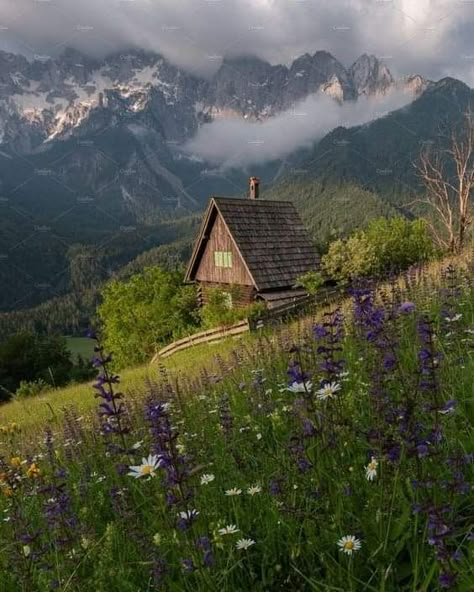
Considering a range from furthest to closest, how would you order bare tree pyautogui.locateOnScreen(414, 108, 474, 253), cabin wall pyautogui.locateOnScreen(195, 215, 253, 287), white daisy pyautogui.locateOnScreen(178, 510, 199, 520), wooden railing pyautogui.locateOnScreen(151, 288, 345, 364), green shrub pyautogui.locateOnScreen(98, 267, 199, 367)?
green shrub pyautogui.locateOnScreen(98, 267, 199, 367)
cabin wall pyautogui.locateOnScreen(195, 215, 253, 287)
bare tree pyautogui.locateOnScreen(414, 108, 474, 253)
wooden railing pyautogui.locateOnScreen(151, 288, 345, 364)
white daisy pyautogui.locateOnScreen(178, 510, 199, 520)

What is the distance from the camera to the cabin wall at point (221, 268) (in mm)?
34403

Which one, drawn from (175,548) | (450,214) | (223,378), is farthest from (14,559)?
(450,214)

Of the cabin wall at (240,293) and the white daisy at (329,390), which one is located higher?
the white daisy at (329,390)

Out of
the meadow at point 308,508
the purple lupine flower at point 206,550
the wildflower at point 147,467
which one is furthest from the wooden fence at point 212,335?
the wildflower at point 147,467

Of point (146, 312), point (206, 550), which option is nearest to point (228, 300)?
point (146, 312)

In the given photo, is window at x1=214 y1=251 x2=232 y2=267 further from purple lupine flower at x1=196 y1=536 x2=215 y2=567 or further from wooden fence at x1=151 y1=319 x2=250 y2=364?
purple lupine flower at x1=196 y1=536 x2=215 y2=567

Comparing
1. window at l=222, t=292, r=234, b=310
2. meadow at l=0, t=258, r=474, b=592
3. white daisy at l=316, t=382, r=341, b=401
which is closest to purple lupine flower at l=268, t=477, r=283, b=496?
meadow at l=0, t=258, r=474, b=592

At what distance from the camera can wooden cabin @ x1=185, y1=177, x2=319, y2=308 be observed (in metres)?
33.6

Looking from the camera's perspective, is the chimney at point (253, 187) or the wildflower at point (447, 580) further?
the chimney at point (253, 187)

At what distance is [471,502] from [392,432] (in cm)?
55

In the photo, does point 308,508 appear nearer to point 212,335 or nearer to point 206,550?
point 206,550

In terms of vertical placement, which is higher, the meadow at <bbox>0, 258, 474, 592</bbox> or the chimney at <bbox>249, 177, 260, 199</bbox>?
the chimney at <bbox>249, 177, 260, 199</bbox>

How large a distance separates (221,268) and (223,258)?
79cm

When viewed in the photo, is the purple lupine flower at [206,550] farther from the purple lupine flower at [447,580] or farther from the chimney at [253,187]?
the chimney at [253,187]
